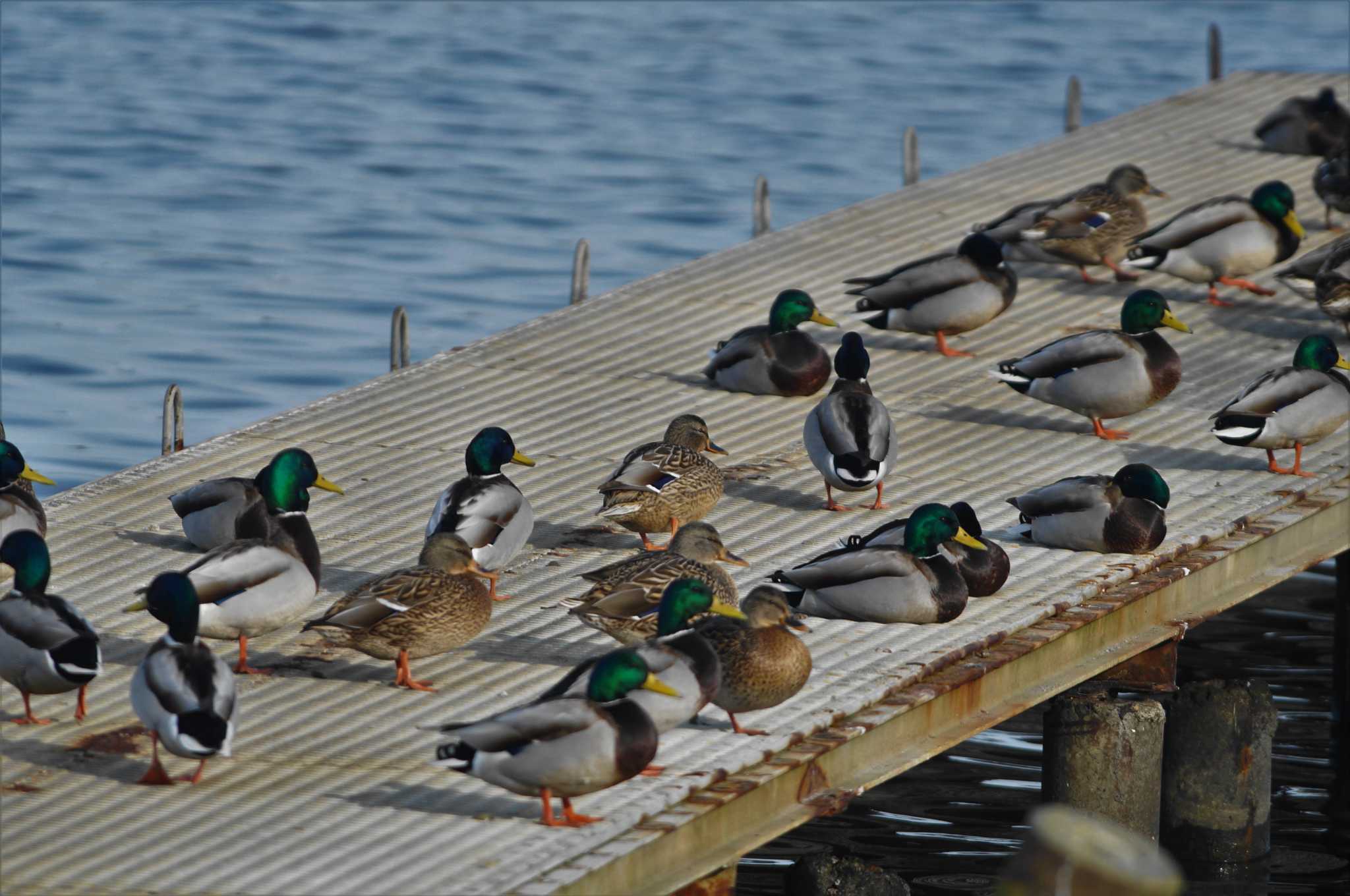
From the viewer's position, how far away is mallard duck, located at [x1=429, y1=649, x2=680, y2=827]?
671cm

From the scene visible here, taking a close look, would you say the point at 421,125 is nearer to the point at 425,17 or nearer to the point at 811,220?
the point at 425,17

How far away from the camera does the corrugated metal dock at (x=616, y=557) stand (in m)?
6.91

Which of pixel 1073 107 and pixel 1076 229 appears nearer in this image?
pixel 1076 229

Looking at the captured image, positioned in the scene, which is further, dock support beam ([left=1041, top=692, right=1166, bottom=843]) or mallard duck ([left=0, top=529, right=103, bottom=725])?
dock support beam ([left=1041, top=692, right=1166, bottom=843])

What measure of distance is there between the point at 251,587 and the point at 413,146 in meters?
22.9

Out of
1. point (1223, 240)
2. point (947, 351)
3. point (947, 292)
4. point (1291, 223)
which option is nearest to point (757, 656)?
point (947, 292)

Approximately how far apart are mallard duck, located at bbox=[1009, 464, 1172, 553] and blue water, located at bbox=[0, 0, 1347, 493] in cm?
954

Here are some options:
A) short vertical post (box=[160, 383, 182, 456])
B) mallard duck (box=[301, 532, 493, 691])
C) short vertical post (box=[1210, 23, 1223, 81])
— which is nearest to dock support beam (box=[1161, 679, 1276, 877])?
mallard duck (box=[301, 532, 493, 691])

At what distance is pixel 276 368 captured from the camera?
67.1 feet

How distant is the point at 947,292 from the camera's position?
499 inches

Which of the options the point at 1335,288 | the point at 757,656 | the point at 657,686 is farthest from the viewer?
the point at 1335,288

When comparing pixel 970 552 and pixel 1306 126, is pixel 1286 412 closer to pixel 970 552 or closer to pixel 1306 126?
pixel 970 552

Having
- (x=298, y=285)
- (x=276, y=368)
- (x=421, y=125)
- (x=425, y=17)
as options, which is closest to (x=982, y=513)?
(x=276, y=368)

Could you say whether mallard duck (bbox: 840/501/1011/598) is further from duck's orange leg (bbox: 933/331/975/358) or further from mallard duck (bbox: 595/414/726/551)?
duck's orange leg (bbox: 933/331/975/358)
